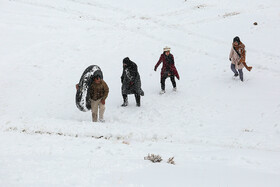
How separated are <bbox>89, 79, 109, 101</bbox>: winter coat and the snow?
1052 mm

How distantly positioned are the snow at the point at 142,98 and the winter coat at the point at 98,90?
105cm

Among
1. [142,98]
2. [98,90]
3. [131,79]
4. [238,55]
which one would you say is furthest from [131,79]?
[238,55]

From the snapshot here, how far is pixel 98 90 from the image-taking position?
30.0 feet

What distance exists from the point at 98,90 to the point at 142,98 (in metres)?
3.68

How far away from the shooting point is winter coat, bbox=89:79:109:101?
9.07 metres

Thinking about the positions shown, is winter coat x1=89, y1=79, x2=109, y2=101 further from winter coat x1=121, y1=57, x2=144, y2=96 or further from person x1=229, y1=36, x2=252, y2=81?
person x1=229, y1=36, x2=252, y2=81

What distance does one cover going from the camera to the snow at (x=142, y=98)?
5047mm

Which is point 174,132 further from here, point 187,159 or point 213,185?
point 213,185

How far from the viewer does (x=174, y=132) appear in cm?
901

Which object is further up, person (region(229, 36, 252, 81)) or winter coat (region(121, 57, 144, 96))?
person (region(229, 36, 252, 81))

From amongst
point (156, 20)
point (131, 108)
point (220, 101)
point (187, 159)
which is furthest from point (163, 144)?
point (156, 20)

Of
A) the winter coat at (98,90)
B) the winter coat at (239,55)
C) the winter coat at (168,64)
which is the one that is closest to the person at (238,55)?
the winter coat at (239,55)

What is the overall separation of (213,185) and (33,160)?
132 inches

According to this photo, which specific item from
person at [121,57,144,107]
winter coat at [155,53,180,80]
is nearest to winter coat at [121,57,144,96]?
person at [121,57,144,107]
